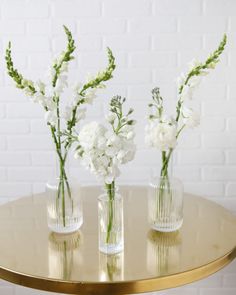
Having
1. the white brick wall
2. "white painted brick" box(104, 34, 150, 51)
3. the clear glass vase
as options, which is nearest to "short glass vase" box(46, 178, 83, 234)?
the clear glass vase

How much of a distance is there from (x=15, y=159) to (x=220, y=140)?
2.75ft

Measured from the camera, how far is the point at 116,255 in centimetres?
128

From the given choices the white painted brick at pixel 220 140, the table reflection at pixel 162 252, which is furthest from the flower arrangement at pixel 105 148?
the white painted brick at pixel 220 140

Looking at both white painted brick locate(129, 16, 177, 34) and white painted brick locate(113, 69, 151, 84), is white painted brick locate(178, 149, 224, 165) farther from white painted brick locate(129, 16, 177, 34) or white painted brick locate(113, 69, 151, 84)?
white painted brick locate(129, 16, 177, 34)

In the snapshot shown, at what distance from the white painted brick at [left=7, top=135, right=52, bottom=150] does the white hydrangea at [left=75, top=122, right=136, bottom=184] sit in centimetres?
84

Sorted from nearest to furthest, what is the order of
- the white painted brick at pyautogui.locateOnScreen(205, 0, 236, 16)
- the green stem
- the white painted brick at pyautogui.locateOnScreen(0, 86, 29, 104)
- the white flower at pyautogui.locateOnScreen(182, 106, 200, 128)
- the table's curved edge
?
the table's curved edge < the green stem < the white flower at pyautogui.locateOnScreen(182, 106, 200, 128) < the white painted brick at pyautogui.locateOnScreen(205, 0, 236, 16) < the white painted brick at pyautogui.locateOnScreen(0, 86, 29, 104)

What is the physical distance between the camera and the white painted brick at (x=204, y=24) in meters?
1.89

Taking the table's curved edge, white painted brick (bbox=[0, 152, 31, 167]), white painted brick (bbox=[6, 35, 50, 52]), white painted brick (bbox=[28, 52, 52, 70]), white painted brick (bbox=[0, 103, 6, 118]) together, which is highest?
white painted brick (bbox=[6, 35, 50, 52])

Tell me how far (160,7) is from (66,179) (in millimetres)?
846

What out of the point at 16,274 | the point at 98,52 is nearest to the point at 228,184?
the point at 98,52

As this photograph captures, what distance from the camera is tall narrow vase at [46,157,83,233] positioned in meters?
1.41

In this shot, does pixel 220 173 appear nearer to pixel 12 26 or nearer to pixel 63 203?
pixel 63 203

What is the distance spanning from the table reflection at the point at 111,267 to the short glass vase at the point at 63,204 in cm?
18

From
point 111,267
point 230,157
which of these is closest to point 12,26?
point 230,157
